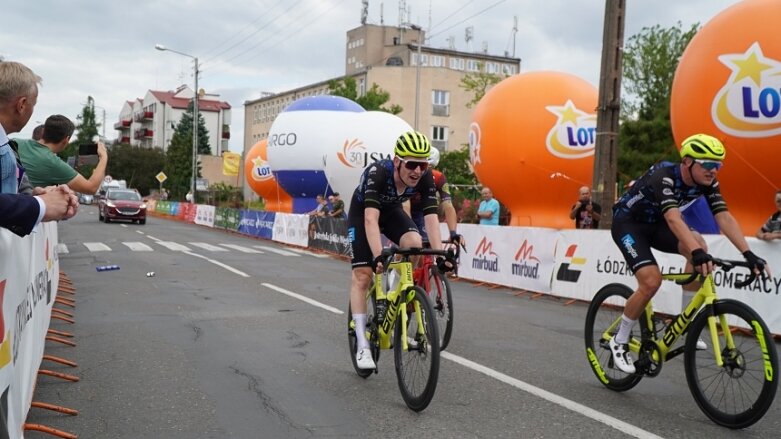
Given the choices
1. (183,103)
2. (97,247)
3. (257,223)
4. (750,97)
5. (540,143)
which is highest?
(183,103)

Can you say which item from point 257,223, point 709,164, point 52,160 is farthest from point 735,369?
point 257,223

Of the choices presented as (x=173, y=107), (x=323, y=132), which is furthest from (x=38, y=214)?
(x=173, y=107)

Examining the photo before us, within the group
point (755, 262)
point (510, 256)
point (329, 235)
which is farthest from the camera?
point (329, 235)

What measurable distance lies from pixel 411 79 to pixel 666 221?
7266cm

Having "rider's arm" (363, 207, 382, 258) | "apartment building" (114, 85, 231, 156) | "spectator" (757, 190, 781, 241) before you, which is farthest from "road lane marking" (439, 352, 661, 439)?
"apartment building" (114, 85, 231, 156)

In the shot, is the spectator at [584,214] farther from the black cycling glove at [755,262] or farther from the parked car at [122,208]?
the parked car at [122,208]

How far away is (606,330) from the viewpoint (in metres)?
5.95

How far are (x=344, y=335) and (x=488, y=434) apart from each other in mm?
3555

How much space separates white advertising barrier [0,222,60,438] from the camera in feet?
11.4

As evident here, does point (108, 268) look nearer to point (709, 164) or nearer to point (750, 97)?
point (750, 97)

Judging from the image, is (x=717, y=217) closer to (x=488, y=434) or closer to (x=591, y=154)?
(x=488, y=434)

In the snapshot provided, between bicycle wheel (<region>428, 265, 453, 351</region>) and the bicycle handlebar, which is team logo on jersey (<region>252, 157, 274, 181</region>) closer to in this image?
bicycle wheel (<region>428, 265, 453, 351</region>)

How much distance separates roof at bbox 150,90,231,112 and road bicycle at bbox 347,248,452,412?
128356 millimetres

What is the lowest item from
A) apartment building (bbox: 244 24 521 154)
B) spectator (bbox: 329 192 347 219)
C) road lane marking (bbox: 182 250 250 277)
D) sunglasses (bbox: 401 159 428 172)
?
road lane marking (bbox: 182 250 250 277)
